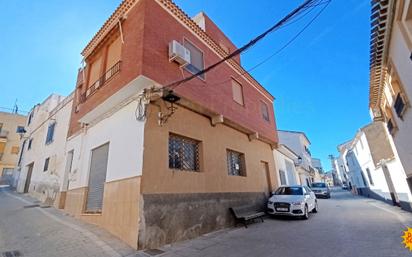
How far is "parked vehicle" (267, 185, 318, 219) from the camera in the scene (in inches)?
400

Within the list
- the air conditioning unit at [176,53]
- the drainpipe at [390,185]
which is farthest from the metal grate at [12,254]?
the drainpipe at [390,185]

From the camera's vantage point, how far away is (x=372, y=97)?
1001 centimetres

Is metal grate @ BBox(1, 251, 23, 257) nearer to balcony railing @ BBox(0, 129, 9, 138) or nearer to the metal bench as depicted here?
the metal bench

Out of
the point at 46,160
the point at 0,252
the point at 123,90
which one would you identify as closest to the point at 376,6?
the point at 123,90

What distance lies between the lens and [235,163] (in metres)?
11.2

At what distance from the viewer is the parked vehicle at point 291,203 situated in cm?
1016

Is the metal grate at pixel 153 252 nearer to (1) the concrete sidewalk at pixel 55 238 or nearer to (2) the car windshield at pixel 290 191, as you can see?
(1) the concrete sidewalk at pixel 55 238

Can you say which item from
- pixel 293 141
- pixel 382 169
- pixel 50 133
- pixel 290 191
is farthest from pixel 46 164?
pixel 293 141

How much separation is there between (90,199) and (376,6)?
11.3 m

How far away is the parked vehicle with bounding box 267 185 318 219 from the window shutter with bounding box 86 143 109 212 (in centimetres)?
829

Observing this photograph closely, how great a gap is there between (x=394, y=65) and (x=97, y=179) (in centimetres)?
1129

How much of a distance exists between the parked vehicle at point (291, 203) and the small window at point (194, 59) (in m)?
7.55

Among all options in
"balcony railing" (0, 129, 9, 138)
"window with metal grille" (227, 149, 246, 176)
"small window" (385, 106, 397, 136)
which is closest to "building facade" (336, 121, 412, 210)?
"small window" (385, 106, 397, 136)

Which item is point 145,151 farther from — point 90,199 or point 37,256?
point 90,199
